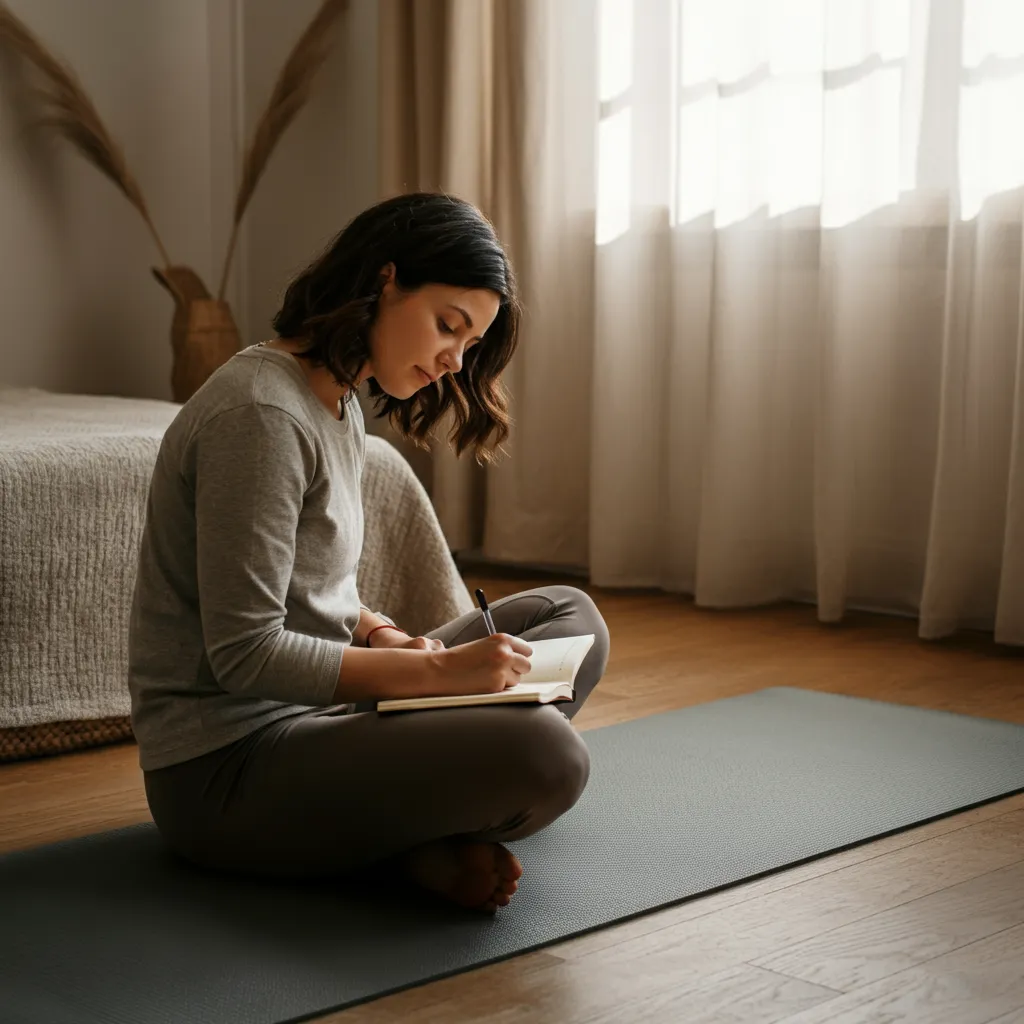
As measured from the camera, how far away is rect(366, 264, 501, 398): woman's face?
1.45m

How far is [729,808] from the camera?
5.84ft

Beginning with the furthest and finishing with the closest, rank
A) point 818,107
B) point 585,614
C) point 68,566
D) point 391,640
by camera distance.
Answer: point 818,107, point 68,566, point 585,614, point 391,640

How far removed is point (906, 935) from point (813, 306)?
1.96m

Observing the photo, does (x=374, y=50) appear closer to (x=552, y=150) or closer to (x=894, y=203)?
(x=552, y=150)

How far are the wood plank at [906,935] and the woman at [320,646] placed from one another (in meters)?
0.26

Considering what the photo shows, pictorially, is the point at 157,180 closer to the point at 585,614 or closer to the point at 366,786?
the point at 585,614

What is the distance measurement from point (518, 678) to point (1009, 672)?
1458 mm

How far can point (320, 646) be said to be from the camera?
1.39m

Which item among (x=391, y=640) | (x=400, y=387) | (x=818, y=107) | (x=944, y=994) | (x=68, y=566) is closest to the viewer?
(x=944, y=994)

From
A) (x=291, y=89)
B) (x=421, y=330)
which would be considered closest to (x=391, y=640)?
(x=421, y=330)

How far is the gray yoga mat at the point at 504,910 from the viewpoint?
126 cm

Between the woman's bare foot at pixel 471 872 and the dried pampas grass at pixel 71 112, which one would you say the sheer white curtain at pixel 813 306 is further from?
the woman's bare foot at pixel 471 872

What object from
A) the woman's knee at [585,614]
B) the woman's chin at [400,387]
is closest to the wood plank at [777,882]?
the woman's knee at [585,614]

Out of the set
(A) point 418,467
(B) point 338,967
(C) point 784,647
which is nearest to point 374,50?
(A) point 418,467
